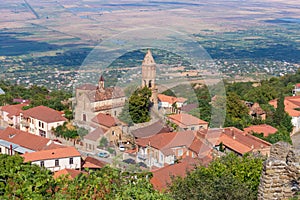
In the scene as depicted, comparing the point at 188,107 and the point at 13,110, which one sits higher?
A: the point at 188,107

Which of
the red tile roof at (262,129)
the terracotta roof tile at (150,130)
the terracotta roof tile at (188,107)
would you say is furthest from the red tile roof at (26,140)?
the red tile roof at (262,129)

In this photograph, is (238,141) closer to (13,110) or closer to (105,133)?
(105,133)

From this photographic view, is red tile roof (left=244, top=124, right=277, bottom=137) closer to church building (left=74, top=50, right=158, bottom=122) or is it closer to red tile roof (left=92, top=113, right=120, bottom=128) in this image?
church building (left=74, top=50, right=158, bottom=122)

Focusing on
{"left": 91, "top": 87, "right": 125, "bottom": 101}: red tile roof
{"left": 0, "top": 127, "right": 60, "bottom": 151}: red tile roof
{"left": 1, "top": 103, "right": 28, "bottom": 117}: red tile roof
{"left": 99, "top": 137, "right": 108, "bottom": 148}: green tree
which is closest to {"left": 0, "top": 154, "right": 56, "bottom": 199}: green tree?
{"left": 0, "top": 127, "right": 60, "bottom": 151}: red tile roof

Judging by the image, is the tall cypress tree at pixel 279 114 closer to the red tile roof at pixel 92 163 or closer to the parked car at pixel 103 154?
the parked car at pixel 103 154

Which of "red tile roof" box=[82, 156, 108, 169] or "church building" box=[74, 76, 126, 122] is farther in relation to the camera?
"church building" box=[74, 76, 126, 122]

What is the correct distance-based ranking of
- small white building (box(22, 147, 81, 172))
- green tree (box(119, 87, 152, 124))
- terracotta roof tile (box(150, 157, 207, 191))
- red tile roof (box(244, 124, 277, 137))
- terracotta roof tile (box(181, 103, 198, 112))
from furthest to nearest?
1. terracotta roof tile (box(181, 103, 198, 112))
2. red tile roof (box(244, 124, 277, 137))
3. green tree (box(119, 87, 152, 124))
4. small white building (box(22, 147, 81, 172))
5. terracotta roof tile (box(150, 157, 207, 191))

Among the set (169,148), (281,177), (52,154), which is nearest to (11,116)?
(52,154)
